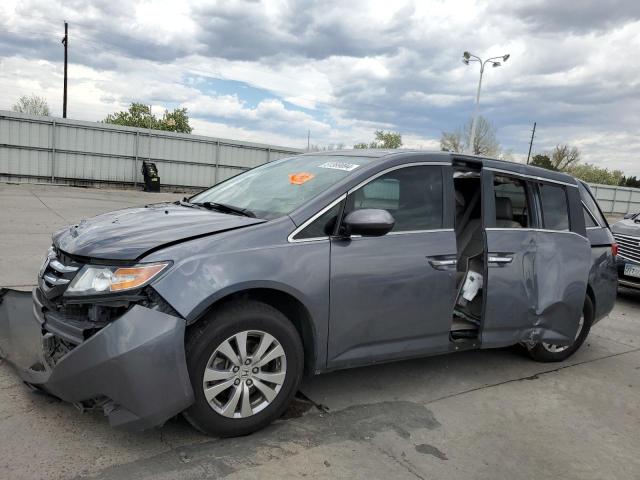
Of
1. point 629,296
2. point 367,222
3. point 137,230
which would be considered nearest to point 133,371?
point 137,230

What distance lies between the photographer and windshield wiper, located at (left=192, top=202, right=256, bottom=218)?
3463mm

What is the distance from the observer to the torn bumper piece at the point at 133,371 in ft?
8.66

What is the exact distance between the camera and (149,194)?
64.1 feet

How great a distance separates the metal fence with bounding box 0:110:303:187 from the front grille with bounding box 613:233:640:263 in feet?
56.8

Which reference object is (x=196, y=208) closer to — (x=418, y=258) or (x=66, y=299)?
(x=66, y=299)

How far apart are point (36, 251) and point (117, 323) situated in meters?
5.57

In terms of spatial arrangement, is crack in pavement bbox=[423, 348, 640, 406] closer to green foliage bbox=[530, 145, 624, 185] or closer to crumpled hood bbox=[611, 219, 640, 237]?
crumpled hood bbox=[611, 219, 640, 237]

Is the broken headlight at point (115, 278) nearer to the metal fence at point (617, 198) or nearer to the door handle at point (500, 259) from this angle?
the door handle at point (500, 259)

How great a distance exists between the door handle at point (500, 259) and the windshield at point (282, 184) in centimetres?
125

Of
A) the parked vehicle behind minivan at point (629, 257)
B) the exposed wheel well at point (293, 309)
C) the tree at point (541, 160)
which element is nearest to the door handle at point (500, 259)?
the exposed wheel well at point (293, 309)

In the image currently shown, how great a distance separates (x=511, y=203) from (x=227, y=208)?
2.39 metres

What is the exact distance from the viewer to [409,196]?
379 centimetres

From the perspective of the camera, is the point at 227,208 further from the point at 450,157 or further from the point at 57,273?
the point at 450,157

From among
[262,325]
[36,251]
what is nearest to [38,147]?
[36,251]
